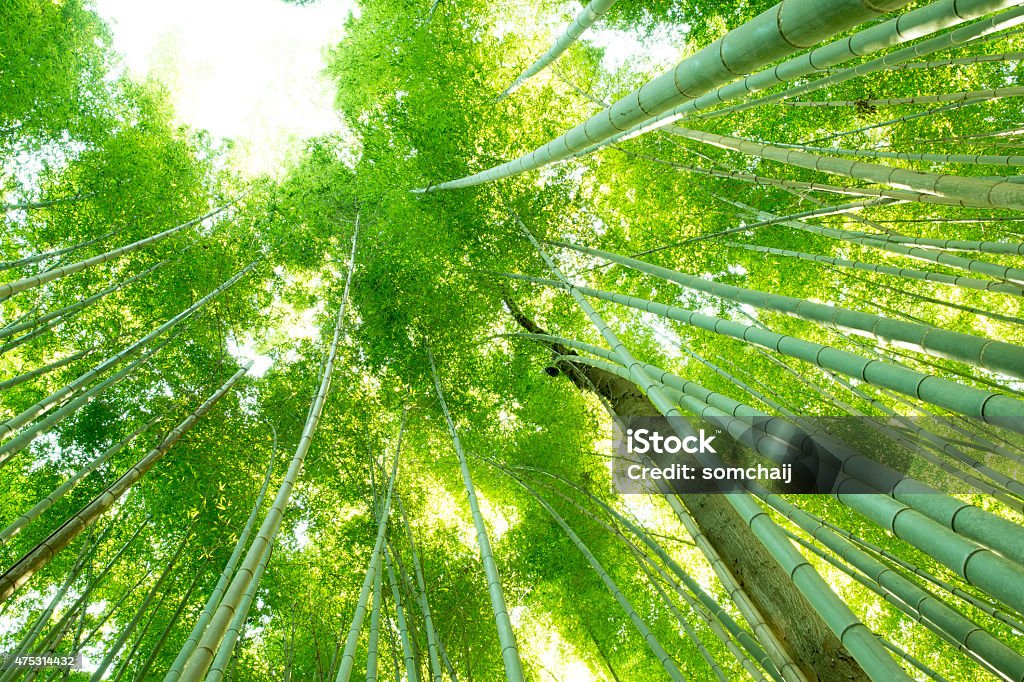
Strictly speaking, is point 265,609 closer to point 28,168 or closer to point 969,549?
point 28,168

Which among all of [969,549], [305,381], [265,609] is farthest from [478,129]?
[265,609]

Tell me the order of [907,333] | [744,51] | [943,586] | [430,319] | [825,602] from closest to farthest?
[744,51] < [825,602] < [907,333] < [943,586] < [430,319]

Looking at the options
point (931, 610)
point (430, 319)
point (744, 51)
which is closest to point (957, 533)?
point (931, 610)

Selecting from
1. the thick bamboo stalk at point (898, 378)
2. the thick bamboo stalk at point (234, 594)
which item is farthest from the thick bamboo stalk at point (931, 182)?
the thick bamboo stalk at point (234, 594)

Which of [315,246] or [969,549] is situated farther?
[315,246]

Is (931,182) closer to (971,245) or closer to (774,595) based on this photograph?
(971,245)

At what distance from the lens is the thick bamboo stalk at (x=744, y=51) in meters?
0.91

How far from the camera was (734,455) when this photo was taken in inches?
125

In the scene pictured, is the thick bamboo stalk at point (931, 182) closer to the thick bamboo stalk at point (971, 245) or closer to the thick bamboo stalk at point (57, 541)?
the thick bamboo stalk at point (971, 245)

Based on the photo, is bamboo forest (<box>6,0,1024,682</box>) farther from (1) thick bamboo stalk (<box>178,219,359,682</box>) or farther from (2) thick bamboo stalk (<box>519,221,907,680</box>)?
(1) thick bamboo stalk (<box>178,219,359,682</box>)

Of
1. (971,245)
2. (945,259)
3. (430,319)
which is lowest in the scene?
(945,259)

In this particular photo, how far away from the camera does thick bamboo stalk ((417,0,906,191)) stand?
0.91m

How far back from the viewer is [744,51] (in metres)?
1.07

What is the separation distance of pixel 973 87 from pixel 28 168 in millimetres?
9435
